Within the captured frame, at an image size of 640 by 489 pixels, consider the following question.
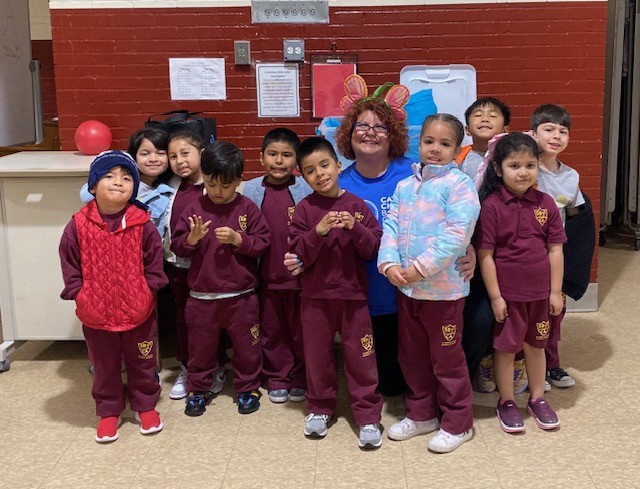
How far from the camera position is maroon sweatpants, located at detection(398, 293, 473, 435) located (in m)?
2.85

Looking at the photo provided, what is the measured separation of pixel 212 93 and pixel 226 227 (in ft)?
5.39

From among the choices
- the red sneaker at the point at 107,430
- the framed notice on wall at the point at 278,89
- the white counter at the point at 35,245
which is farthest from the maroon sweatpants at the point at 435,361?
the framed notice on wall at the point at 278,89

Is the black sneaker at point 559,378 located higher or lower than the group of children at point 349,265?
lower

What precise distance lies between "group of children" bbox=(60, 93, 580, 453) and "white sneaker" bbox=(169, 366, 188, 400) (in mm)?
171

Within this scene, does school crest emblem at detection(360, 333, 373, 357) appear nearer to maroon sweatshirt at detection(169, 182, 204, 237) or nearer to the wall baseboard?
maroon sweatshirt at detection(169, 182, 204, 237)

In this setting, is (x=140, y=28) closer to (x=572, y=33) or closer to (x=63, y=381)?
(x=63, y=381)

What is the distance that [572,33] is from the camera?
4391mm

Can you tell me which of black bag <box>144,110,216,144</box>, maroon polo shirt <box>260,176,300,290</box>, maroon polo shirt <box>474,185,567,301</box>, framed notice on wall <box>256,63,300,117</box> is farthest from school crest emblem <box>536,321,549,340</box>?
framed notice on wall <box>256,63,300,117</box>

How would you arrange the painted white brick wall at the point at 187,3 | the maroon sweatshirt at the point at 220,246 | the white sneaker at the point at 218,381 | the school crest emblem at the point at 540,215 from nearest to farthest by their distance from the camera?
the school crest emblem at the point at 540,215 → the maroon sweatshirt at the point at 220,246 → the white sneaker at the point at 218,381 → the painted white brick wall at the point at 187,3

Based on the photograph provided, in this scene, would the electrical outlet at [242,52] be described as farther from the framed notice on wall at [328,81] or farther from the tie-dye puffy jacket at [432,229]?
the tie-dye puffy jacket at [432,229]

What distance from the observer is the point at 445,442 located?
113 inches

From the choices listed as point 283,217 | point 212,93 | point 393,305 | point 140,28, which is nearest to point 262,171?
point 212,93

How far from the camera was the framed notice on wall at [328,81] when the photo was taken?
4.41m

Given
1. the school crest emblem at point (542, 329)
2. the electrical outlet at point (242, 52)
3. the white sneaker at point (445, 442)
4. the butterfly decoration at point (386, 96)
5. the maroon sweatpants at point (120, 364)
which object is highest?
the electrical outlet at point (242, 52)
